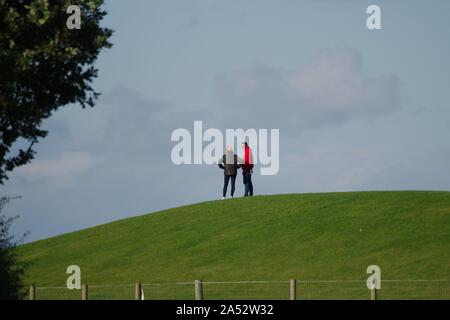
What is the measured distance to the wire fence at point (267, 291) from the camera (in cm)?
4075

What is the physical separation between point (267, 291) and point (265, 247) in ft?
28.3

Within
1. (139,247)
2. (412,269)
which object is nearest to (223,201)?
(139,247)

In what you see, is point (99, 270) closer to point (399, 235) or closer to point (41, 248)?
point (41, 248)

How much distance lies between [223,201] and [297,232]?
10.1 m

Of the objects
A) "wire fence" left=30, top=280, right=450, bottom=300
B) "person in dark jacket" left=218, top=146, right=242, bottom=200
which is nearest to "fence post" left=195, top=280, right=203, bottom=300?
"wire fence" left=30, top=280, right=450, bottom=300

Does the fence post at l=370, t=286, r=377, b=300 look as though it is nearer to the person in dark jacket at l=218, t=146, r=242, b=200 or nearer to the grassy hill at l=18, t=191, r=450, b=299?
the grassy hill at l=18, t=191, r=450, b=299

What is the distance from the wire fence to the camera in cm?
4075

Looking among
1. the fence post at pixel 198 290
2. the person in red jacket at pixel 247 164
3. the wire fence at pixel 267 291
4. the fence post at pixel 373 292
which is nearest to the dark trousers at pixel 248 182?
the person in red jacket at pixel 247 164

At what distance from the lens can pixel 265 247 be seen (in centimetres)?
5119

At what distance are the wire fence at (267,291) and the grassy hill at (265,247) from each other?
7 cm

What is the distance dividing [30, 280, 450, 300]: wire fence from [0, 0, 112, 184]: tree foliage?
11163mm

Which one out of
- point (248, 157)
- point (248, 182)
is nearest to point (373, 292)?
point (248, 157)

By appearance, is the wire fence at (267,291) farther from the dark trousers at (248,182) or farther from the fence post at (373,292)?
the dark trousers at (248,182)
